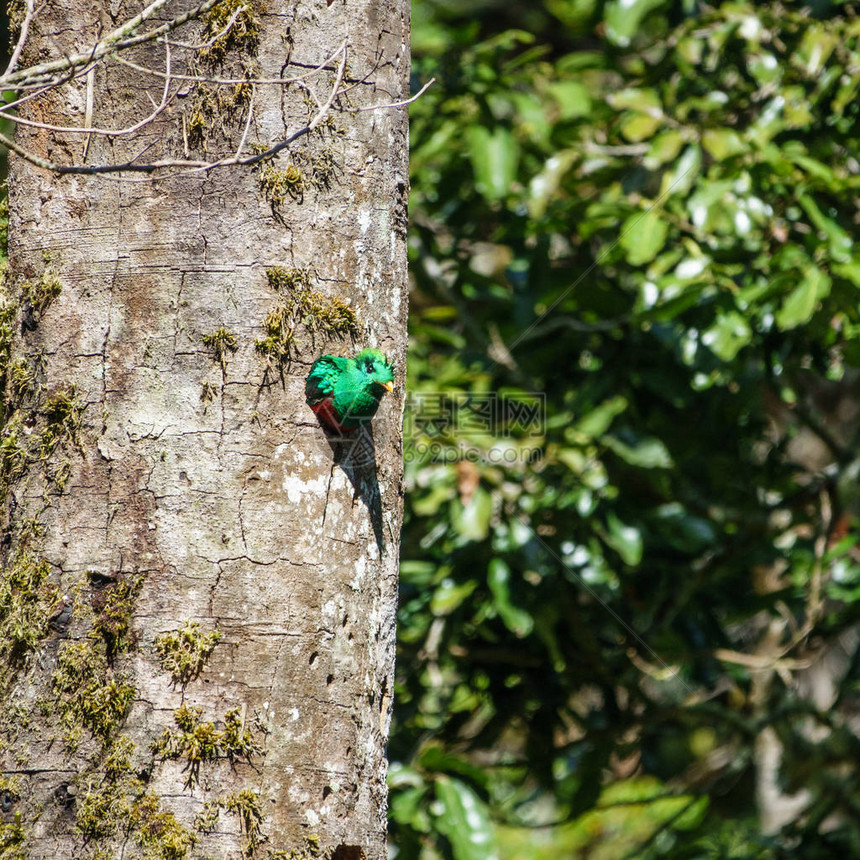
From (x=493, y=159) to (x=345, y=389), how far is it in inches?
77.0

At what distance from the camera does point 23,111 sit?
1.61 metres

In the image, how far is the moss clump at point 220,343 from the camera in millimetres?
1472

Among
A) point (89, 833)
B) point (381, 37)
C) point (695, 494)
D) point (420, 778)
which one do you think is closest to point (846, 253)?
point (695, 494)

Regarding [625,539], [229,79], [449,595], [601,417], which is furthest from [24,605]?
[601,417]

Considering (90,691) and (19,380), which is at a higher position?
(19,380)

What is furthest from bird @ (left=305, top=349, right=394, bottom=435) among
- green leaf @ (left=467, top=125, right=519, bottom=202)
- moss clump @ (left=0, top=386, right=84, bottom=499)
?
green leaf @ (left=467, top=125, right=519, bottom=202)

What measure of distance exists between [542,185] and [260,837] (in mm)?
2678

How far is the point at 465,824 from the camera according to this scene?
2.53 m

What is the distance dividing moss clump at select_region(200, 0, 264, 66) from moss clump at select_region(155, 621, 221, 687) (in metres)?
0.93

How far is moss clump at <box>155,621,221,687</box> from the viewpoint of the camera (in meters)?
1.37

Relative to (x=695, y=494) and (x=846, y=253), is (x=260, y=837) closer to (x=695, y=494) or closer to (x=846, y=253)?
(x=846, y=253)

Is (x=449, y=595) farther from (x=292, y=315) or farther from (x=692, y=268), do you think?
(x=292, y=315)

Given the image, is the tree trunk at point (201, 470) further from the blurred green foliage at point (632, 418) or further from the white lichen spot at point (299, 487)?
the blurred green foliage at point (632, 418)

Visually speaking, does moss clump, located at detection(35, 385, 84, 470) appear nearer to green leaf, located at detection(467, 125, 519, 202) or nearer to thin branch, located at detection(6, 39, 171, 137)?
thin branch, located at detection(6, 39, 171, 137)
